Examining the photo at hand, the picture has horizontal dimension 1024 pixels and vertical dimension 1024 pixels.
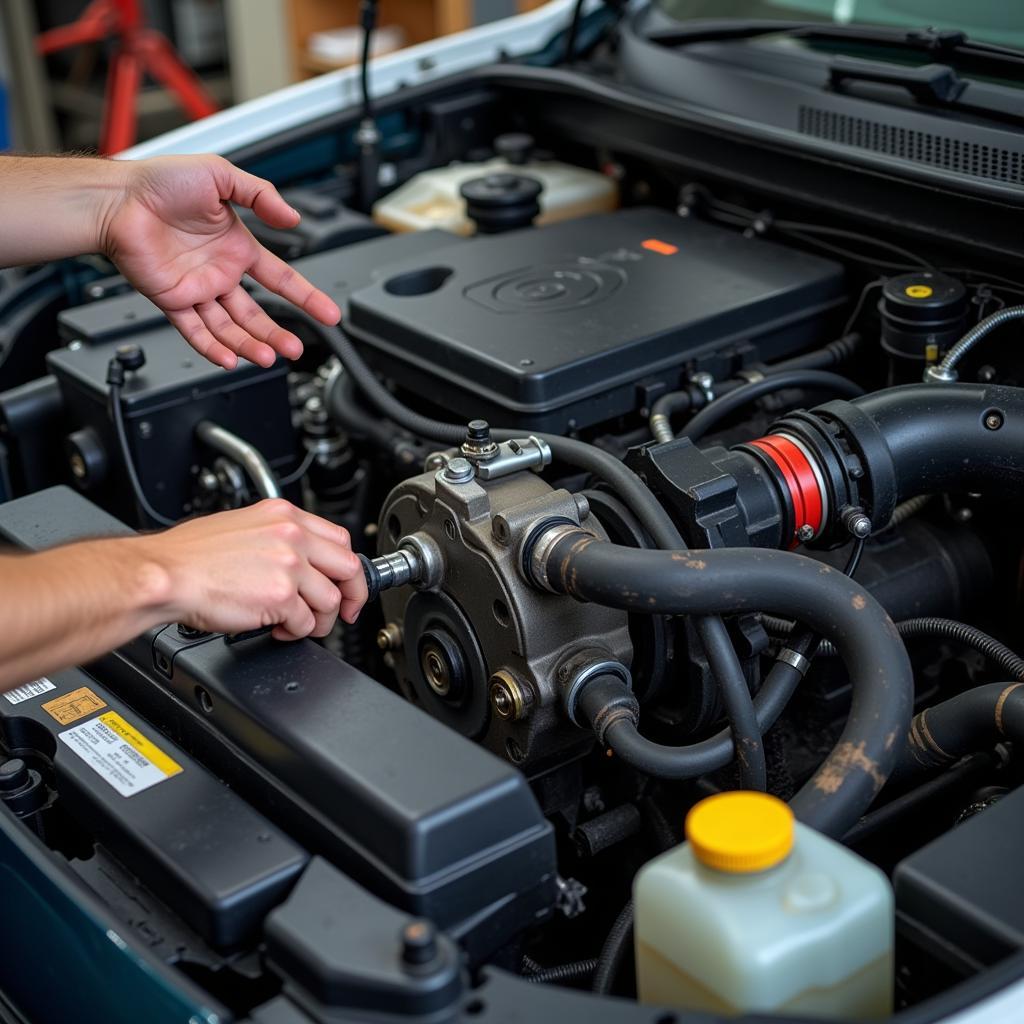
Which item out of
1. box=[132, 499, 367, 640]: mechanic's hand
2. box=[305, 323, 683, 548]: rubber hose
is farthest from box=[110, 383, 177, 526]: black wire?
box=[132, 499, 367, 640]: mechanic's hand

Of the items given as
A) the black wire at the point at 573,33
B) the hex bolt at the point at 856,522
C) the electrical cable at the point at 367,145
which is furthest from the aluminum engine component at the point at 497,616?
the black wire at the point at 573,33

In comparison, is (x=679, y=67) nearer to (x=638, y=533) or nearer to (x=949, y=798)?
(x=638, y=533)

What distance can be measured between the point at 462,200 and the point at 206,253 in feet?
1.96

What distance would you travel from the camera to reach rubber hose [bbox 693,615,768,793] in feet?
3.43

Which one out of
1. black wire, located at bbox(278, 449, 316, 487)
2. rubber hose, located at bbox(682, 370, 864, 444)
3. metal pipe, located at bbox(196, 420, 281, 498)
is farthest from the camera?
black wire, located at bbox(278, 449, 316, 487)

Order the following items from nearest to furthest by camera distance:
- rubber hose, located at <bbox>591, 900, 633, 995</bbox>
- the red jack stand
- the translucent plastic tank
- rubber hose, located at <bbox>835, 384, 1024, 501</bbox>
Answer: rubber hose, located at <bbox>591, 900, 633, 995</bbox> → rubber hose, located at <bbox>835, 384, 1024, 501</bbox> → the translucent plastic tank → the red jack stand

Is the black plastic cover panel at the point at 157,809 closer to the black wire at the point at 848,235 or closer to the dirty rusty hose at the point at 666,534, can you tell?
the dirty rusty hose at the point at 666,534

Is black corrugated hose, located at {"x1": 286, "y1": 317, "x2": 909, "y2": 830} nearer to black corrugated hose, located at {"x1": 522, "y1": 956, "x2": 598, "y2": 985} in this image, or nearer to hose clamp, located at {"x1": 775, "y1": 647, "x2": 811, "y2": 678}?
hose clamp, located at {"x1": 775, "y1": 647, "x2": 811, "y2": 678}

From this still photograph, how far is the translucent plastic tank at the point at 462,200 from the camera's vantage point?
192 cm

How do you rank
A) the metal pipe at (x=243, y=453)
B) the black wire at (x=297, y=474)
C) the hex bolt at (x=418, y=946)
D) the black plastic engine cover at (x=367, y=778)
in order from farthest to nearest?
the black wire at (x=297, y=474) < the metal pipe at (x=243, y=453) < the black plastic engine cover at (x=367, y=778) < the hex bolt at (x=418, y=946)

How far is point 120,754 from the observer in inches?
42.7

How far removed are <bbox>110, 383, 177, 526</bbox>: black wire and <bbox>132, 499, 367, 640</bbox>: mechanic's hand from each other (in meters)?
0.49

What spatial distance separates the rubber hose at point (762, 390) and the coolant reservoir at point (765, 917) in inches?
20.6

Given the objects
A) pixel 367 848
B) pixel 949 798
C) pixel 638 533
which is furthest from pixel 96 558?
pixel 949 798
